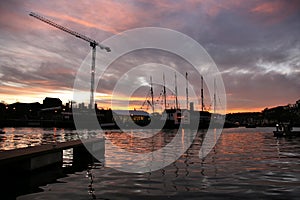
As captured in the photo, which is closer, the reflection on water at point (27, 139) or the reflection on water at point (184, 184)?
the reflection on water at point (184, 184)

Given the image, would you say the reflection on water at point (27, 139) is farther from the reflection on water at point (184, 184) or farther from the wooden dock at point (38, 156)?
the reflection on water at point (184, 184)

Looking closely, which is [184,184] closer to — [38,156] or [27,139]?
[38,156]

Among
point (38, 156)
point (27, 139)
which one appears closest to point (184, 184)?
point (38, 156)

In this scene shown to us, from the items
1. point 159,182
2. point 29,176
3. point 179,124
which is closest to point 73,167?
point 29,176

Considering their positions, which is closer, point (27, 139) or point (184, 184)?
point (184, 184)

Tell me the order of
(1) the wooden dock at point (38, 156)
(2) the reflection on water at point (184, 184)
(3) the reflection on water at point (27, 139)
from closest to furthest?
(2) the reflection on water at point (184, 184) → (1) the wooden dock at point (38, 156) → (3) the reflection on water at point (27, 139)

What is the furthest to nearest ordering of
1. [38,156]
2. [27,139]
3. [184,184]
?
[27,139] < [38,156] < [184,184]

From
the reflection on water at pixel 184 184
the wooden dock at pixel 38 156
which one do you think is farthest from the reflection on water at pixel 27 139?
the reflection on water at pixel 184 184

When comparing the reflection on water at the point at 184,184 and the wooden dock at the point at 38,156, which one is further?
the wooden dock at the point at 38,156

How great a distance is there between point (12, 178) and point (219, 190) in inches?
488

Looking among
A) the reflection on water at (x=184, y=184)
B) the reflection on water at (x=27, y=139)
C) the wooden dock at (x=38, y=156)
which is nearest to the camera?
the reflection on water at (x=184, y=184)

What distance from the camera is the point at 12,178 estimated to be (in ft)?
55.0

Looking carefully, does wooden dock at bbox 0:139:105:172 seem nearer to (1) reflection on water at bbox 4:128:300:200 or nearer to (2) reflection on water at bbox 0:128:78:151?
(2) reflection on water at bbox 0:128:78:151

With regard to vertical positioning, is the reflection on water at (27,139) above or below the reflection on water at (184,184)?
above
